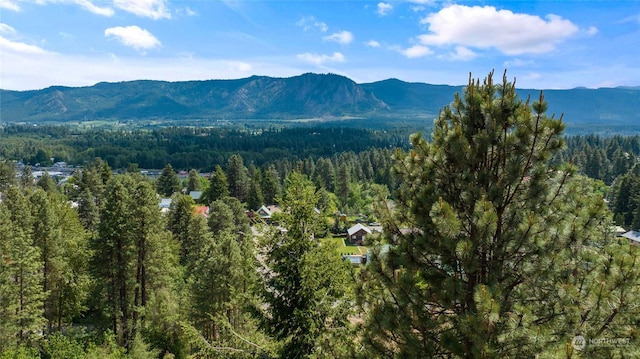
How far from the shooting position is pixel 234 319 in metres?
18.2

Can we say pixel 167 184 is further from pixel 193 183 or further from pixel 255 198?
pixel 255 198

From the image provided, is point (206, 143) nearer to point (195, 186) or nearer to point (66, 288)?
point (195, 186)

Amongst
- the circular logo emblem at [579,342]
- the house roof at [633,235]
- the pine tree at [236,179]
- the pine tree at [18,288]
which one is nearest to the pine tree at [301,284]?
the circular logo emblem at [579,342]

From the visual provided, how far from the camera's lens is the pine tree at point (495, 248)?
4.79 meters

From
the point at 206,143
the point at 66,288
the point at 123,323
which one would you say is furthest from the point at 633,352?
the point at 206,143

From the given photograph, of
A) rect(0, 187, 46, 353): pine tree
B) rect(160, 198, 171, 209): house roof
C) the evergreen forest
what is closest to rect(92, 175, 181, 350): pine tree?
the evergreen forest

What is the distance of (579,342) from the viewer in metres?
4.75

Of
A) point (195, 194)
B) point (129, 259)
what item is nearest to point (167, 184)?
point (195, 194)

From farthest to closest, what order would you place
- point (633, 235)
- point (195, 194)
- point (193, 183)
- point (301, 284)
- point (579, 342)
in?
point (193, 183), point (195, 194), point (633, 235), point (301, 284), point (579, 342)

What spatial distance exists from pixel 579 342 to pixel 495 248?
136cm

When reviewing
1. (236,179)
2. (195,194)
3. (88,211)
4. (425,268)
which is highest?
(425,268)

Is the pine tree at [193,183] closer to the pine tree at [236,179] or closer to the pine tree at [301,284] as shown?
the pine tree at [236,179]

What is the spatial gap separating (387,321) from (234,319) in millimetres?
14350

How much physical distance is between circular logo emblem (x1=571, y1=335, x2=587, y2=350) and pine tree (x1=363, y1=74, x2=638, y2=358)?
2.0 inches
